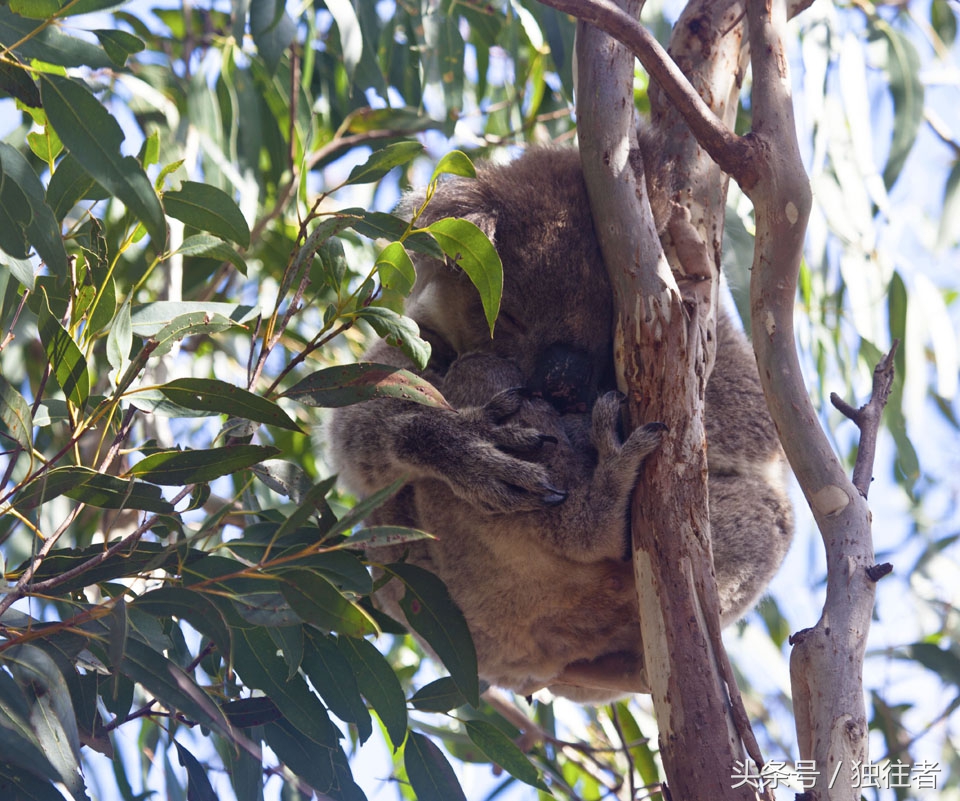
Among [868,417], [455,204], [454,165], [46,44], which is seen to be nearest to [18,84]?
[46,44]

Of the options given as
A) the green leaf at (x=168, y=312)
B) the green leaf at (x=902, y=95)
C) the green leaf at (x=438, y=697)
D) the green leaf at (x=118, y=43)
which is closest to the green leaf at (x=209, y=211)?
the green leaf at (x=168, y=312)

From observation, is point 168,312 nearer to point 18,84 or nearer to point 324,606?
point 18,84

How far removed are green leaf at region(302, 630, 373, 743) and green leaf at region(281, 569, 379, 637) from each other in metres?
0.35

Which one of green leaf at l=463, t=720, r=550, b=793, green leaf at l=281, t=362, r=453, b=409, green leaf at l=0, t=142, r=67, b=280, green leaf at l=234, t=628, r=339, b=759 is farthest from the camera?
green leaf at l=463, t=720, r=550, b=793

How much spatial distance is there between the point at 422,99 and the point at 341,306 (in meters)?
2.19

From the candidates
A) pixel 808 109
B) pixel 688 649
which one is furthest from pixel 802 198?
pixel 808 109

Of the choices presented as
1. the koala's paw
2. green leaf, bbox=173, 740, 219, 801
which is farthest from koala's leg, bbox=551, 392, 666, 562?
green leaf, bbox=173, 740, 219, 801

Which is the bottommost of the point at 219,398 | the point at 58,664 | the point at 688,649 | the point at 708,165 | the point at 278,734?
the point at 278,734

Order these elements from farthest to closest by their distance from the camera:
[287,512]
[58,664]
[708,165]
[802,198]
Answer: [287,512]
[708,165]
[802,198]
[58,664]

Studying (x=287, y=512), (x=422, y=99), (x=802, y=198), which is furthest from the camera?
(x=422, y=99)

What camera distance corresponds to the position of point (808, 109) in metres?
3.70

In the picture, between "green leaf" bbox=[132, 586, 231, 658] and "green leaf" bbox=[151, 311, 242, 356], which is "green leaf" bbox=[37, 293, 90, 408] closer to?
"green leaf" bbox=[151, 311, 242, 356]

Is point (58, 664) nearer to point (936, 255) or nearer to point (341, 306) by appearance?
point (341, 306)

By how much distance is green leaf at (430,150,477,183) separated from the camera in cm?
166
